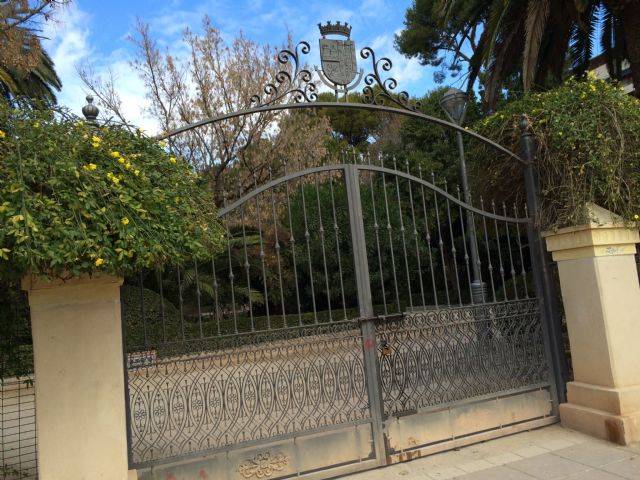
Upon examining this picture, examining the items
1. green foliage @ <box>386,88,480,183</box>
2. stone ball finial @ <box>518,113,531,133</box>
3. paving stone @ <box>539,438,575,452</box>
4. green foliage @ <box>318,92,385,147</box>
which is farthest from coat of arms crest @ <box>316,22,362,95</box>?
green foliage @ <box>318,92,385,147</box>

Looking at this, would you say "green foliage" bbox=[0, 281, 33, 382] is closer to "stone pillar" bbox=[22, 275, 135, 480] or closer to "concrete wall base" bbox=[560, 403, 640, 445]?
"stone pillar" bbox=[22, 275, 135, 480]

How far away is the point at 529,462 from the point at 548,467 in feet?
0.54

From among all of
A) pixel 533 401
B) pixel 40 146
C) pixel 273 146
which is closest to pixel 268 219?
pixel 273 146

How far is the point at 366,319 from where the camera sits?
4328mm

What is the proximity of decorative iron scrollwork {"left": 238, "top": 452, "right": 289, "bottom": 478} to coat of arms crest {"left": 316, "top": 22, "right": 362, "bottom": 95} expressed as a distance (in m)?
3.35

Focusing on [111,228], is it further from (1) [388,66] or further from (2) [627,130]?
(2) [627,130]

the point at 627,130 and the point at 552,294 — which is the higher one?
the point at 627,130

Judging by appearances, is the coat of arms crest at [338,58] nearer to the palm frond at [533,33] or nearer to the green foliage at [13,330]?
the green foliage at [13,330]

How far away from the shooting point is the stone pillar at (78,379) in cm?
326

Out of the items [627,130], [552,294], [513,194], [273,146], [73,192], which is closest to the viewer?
[73,192]

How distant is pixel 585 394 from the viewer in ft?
16.1

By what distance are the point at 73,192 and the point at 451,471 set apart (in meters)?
3.69

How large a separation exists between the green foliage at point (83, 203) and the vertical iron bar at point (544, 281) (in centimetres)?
367

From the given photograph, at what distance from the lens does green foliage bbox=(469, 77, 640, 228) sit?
4.72 m
